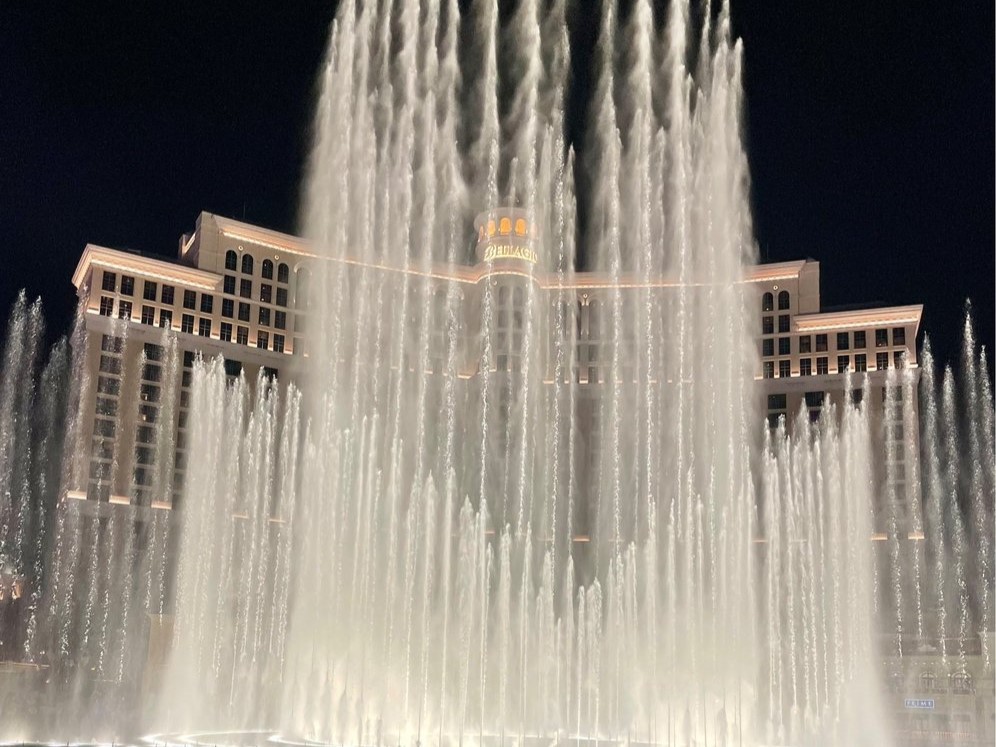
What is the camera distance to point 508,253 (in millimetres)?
63812

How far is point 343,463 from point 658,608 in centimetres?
909

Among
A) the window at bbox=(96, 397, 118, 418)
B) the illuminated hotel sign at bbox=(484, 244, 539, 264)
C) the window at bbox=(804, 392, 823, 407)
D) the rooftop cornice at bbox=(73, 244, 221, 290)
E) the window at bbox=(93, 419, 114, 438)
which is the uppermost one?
the illuminated hotel sign at bbox=(484, 244, 539, 264)

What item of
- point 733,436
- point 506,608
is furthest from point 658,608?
point 733,436

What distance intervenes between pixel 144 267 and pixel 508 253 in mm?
18540

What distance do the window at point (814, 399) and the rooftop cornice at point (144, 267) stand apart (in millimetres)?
30842

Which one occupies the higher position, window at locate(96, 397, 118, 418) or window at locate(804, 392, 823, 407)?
window at locate(804, 392, 823, 407)

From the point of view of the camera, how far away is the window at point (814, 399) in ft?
205

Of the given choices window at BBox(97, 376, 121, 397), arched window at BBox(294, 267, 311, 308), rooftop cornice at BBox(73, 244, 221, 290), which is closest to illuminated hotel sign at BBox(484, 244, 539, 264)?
arched window at BBox(294, 267, 311, 308)

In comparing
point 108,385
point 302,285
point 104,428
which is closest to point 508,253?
point 302,285

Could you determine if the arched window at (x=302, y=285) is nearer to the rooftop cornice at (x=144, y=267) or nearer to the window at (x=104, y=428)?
the rooftop cornice at (x=144, y=267)

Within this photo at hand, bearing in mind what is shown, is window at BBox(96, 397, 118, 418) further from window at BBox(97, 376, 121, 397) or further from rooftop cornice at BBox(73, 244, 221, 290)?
rooftop cornice at BBox(73, 244, 221, 290)

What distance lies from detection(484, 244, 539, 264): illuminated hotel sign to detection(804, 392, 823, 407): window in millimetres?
15922

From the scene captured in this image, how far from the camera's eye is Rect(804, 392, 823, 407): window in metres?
62.4

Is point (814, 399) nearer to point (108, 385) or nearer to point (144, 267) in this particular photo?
point (144, 267)
